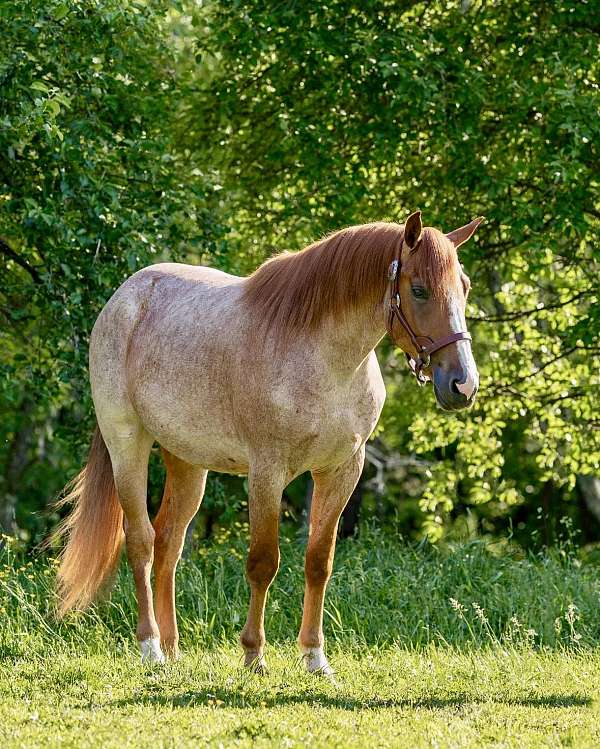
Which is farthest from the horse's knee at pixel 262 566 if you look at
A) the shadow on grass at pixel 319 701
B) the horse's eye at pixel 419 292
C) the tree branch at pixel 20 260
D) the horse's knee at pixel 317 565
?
the tree branch at pixel 20 260

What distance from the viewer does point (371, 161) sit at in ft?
37.0

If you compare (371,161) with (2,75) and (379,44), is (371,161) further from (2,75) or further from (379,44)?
(2,75)

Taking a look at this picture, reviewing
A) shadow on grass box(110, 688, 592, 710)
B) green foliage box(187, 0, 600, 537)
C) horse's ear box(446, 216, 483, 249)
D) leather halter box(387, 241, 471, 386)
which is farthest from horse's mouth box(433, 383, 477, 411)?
green foliage box(187, 0, 600, 537)

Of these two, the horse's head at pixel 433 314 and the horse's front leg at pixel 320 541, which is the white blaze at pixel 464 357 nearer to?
the horse's head at pixel 433 314

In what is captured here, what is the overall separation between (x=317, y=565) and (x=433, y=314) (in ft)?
5.36

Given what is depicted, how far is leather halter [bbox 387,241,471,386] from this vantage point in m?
4.92

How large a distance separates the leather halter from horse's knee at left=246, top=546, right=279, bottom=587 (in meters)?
1.22

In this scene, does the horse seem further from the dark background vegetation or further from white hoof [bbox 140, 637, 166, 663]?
the dark background vegetation

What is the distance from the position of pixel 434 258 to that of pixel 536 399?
7.57 metres

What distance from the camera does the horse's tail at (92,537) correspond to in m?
6.45

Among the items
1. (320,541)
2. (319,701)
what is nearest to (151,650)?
(320,541)

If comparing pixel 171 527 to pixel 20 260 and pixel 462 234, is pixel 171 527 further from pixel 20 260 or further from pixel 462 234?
pixel 20 260

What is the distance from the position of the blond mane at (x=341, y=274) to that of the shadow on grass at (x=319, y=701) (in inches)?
69.2

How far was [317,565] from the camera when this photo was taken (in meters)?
5.83
